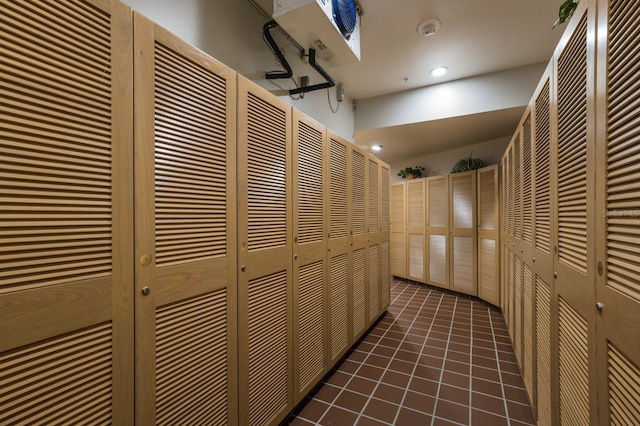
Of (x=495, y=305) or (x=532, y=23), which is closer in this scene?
(x=532, y=23)

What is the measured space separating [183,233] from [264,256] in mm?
461

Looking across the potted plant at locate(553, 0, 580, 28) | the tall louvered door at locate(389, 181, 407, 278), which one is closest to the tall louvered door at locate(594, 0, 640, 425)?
the potted plant at locate(553, 0, 580, 28)

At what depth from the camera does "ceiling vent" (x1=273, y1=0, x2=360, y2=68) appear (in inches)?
57.8

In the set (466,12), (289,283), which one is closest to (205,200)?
(289,283)

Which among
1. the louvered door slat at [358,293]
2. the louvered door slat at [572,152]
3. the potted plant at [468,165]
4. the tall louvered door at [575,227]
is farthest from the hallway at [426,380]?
the potted plant at [468,165]

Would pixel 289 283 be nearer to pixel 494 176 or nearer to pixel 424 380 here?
pixel 424 380

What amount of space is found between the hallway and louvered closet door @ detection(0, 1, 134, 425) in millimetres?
1315

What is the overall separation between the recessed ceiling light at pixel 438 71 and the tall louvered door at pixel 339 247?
140 centimetres

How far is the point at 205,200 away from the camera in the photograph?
1.06 m

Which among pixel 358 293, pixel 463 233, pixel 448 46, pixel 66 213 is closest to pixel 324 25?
pixel 448 46

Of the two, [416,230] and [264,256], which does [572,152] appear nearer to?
[264,256]

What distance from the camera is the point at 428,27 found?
2.13 metres

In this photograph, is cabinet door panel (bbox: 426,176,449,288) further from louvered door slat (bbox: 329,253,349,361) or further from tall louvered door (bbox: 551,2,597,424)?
tall louvered door (bbox: 551,2,597,424)

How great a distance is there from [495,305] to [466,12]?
325cm
